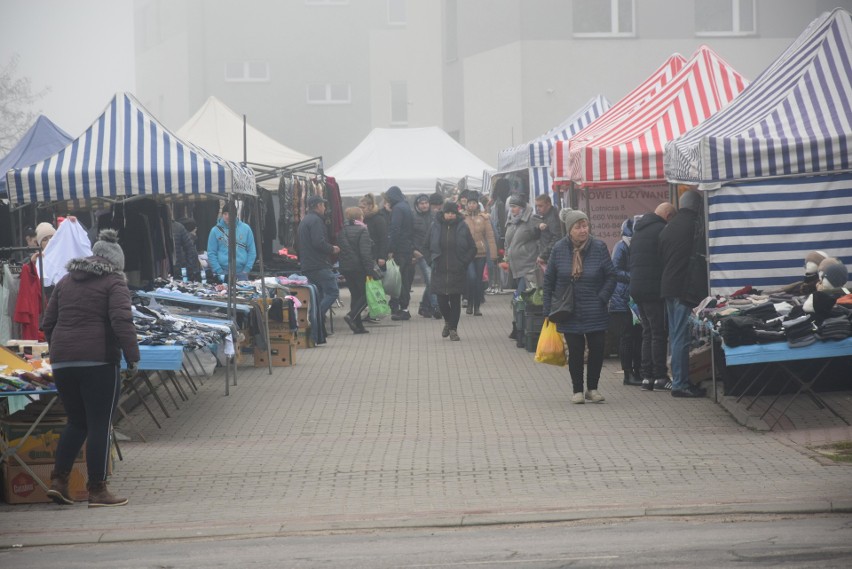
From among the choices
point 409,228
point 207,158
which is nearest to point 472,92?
point 409,228

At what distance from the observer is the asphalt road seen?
276 inches

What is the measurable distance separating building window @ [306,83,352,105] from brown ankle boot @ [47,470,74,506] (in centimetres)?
4653

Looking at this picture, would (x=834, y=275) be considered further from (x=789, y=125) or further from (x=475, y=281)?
(x=475, y=281)

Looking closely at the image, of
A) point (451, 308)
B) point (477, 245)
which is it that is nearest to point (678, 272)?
point (451, 308)

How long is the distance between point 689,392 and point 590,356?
3.64 ft

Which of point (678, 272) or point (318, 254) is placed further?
point (318, 254)

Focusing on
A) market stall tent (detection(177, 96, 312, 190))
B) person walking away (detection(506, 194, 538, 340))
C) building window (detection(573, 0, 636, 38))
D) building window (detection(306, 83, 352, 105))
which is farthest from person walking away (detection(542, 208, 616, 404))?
building window (detection(306, 83, 352, 105))

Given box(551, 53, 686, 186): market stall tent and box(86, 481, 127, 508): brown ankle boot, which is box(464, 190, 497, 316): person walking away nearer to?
box(551, 53, 686, 186): market stall tent

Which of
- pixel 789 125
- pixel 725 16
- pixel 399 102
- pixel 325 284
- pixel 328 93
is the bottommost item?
pixel 325 284

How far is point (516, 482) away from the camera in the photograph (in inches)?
368

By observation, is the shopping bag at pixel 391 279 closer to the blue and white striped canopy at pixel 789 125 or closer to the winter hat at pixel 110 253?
the blue and white striped canopy at pixel 789 125

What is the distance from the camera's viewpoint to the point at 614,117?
18984 mm

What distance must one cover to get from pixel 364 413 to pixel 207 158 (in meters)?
3.27

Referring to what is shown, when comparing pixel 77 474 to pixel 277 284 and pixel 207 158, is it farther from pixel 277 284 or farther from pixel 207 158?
pixel 277 284
